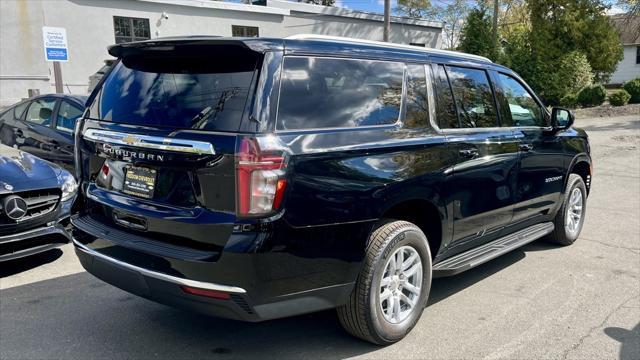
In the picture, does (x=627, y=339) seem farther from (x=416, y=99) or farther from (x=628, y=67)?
(x=628, y=67)

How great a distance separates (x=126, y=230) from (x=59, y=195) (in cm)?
243

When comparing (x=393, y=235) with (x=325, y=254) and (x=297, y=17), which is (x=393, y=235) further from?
(x=297, y=17)

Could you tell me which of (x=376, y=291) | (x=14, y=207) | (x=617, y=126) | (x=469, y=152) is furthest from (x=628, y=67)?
(x=14, y=207)

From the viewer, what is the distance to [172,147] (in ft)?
9.85

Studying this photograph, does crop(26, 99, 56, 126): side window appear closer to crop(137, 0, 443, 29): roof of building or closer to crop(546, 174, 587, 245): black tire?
crop(546, 174, 587, 245): black tire

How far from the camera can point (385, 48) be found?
12.4 ft

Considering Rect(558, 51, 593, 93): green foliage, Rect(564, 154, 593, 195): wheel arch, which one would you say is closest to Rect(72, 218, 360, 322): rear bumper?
Rect(564, 154, 593, 195): wheel arch

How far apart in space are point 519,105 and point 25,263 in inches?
202

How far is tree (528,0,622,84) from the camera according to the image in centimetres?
2281

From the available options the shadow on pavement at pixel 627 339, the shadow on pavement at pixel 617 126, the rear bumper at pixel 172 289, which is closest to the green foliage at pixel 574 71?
the shadow on pavement at pixel 617 126

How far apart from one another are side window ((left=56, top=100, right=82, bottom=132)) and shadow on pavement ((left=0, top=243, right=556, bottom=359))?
3.80 meters

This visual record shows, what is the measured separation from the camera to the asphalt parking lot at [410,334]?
3.55 m

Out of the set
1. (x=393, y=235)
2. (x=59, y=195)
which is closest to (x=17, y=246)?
(x=59, y=195)

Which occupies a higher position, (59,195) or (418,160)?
(418,160)
